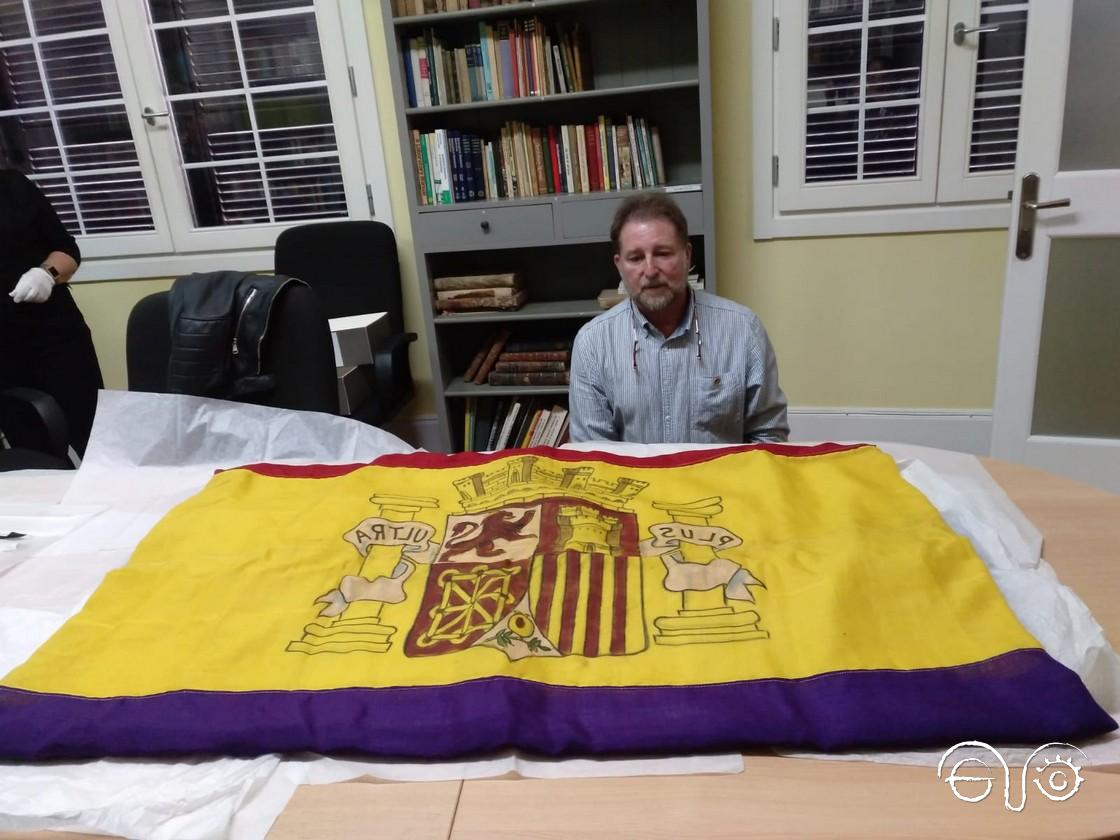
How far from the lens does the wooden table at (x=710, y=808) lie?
1.89ft

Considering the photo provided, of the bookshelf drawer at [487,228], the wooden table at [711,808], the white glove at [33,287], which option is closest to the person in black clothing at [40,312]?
the white glove at [33,287]

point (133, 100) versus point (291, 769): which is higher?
point (133, 100)

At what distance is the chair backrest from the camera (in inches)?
102

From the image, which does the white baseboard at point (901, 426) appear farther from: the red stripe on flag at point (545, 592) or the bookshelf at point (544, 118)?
the red stripe on flag at point (545, 592)

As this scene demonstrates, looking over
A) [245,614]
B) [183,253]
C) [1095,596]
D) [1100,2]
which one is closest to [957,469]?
[1095,596]

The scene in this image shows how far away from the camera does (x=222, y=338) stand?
170 centimetres

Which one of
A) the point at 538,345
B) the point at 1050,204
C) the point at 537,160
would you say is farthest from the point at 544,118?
the point at 1050,204

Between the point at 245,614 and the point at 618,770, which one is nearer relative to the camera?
the point at 618,770

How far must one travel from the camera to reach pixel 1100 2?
193 centimetres

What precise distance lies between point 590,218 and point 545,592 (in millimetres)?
1768

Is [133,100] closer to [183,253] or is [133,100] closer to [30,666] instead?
[183,253]

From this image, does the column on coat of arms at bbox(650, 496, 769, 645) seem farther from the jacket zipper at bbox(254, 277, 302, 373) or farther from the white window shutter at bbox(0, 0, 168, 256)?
the white window shutter at bbox(0, 0, 168, 256)

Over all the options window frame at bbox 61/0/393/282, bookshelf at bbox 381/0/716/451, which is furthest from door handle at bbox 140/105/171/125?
bookshelf at bbox 381/0/716/451

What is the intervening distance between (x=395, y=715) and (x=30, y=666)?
0.40 metres
